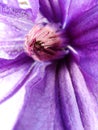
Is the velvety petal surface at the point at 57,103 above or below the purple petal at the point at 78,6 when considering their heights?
below

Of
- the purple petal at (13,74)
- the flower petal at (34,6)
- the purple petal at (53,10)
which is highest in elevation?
the flower petal at (34,6)

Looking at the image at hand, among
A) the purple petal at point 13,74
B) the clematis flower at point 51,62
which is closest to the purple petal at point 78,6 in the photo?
the clematis flower at point 51,62

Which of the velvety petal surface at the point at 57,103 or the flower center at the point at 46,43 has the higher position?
the flower center at the point at 46,43

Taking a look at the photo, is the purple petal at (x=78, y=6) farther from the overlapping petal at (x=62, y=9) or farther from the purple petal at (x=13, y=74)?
the purple petal at (x=13, y=74)

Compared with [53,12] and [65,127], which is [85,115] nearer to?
[65,127]

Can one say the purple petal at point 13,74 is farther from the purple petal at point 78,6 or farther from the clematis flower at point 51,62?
the purple petal at point 78,6
